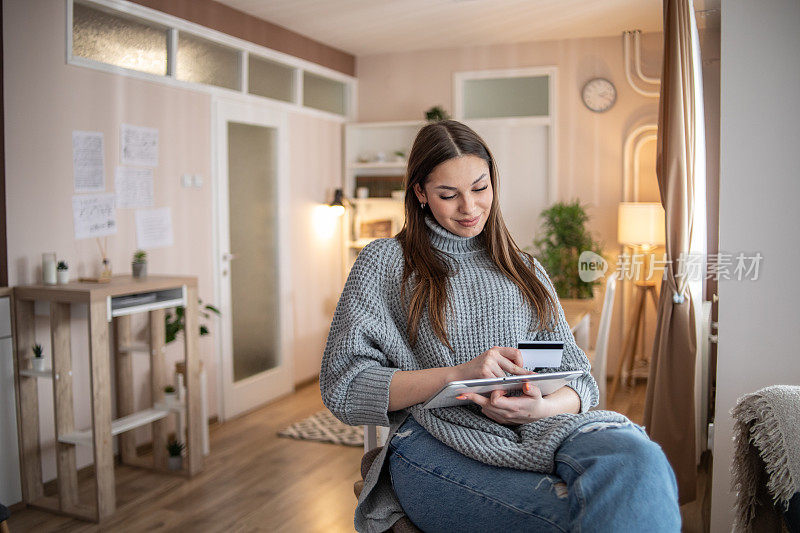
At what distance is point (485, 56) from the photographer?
5.33 metres

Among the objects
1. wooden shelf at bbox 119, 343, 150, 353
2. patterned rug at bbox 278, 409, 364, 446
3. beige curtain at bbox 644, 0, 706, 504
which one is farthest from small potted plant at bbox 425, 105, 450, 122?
wooden shelf at bbox 119, 343, 150, 353

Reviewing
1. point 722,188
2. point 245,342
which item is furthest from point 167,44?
point 722,188

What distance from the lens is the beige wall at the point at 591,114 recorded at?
4973mm

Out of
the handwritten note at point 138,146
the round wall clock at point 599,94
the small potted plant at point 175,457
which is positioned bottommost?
the small potted plant at point 175,457

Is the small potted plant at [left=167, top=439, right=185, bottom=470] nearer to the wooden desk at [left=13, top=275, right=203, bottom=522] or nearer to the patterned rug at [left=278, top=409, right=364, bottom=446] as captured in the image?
the wooden desk at [left=13, top=275, right=203, bottom=522]

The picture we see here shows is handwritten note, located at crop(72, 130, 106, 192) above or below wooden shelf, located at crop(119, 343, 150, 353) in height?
above

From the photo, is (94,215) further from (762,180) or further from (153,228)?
(762,180)

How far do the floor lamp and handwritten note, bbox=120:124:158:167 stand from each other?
3008 mm

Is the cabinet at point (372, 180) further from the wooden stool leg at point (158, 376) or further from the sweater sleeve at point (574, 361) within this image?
the sweater sleeve at point (574, 361)

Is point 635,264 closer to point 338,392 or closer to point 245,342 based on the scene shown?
point 245,342

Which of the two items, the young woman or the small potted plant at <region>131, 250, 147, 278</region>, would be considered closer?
the young woman

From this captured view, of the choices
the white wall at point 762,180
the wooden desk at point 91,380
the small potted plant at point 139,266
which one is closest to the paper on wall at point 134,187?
the small potted plant at point 139,266

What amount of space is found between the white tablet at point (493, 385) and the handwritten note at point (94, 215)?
2407mm

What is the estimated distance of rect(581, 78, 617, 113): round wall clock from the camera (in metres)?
5.02
